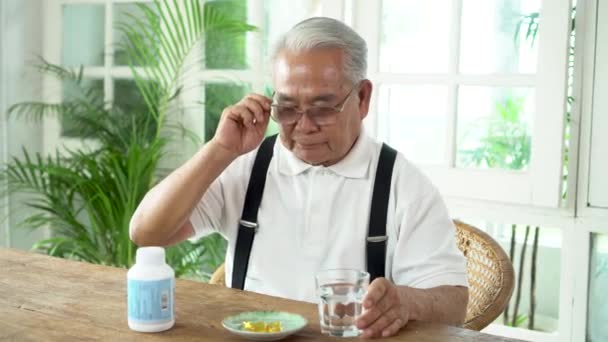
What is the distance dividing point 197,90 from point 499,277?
1.91 meters

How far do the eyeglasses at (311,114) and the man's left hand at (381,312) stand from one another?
54 cm

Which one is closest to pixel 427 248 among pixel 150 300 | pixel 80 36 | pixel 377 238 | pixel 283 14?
pixel 377 238

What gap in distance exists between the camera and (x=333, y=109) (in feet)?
6.15

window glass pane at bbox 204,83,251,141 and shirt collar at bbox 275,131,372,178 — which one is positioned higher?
window glass pane at bbox 204,83,251,141

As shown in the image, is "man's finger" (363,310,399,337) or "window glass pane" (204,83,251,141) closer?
"man's finger" (363,310,399,337)

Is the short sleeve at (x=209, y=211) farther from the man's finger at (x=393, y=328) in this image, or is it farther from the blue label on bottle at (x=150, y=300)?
the man's finger at (x=393, y=328)

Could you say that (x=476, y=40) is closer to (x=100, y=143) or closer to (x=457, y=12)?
(x=457, y=12)

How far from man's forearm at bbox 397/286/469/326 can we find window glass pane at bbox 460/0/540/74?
113 cm

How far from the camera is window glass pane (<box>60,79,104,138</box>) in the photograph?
12.1 ft

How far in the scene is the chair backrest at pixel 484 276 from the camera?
1865 millimetres

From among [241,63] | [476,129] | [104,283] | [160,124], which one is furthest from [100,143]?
[104,283]

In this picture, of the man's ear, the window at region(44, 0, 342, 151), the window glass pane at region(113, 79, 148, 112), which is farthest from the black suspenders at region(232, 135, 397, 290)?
the window glass pane at region(113, 79, 148, 112)

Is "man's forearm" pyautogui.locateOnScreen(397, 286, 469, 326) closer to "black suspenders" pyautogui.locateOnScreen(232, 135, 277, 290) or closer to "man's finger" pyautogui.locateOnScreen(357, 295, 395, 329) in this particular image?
"man's finger" pyautogui.locateOnScreen(357, 295, 395, 329)

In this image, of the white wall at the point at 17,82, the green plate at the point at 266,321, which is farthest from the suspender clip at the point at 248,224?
the white wall at the point at 17,82
